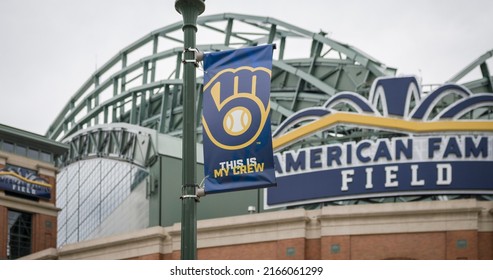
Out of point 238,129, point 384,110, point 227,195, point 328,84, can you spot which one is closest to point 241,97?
point 238,129

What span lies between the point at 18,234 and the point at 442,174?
3349 cm

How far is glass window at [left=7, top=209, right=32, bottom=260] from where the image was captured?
68062 mm

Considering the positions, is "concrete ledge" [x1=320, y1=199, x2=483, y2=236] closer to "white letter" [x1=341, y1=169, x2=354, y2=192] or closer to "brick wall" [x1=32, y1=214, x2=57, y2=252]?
"white letter" [x1=341, y1=169, x2=354, y2=192]

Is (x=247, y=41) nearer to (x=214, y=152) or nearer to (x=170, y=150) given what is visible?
(x=170, y=150)

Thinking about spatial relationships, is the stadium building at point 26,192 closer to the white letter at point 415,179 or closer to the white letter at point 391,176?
the white letter at point 391,176

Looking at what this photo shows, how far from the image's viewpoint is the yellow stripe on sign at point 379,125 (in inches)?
1913

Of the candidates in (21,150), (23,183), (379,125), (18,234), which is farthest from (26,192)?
(379,125)

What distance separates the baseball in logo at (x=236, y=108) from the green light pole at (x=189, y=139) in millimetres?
409

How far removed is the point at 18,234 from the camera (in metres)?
69.0

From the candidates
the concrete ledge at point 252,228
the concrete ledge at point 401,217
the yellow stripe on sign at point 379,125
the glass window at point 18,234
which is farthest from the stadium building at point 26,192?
the concrete ledge at point 401,217

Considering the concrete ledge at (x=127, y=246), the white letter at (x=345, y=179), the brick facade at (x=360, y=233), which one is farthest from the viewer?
the concrete ledge at (x=127, y=246)

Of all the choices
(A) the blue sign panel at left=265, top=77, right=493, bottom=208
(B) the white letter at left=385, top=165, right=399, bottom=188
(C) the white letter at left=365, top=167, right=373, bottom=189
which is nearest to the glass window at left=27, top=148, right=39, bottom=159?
(A) the blue sign panel at left=265, top=77, right=493, bottom=208

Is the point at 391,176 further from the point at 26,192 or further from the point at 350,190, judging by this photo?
the point at 26,192

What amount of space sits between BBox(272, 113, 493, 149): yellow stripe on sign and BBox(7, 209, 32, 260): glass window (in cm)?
2427
